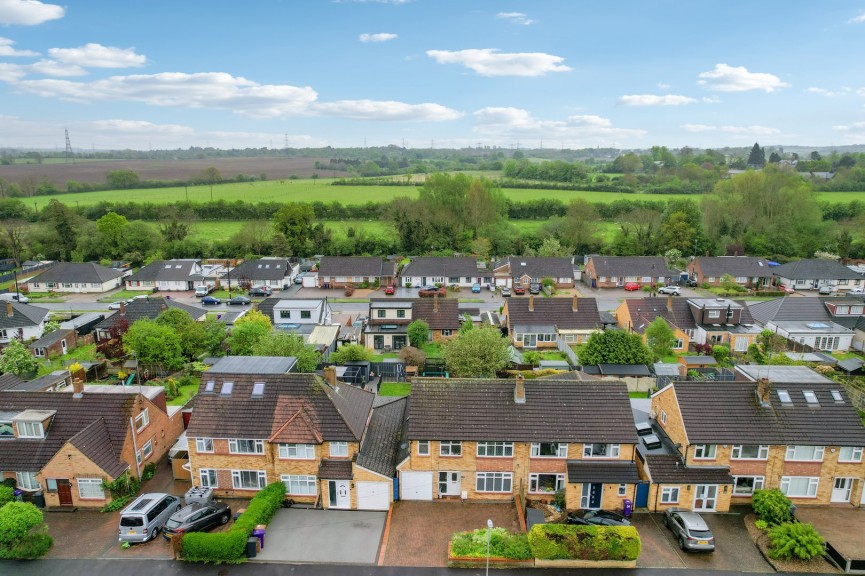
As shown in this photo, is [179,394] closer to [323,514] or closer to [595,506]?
[323,514]

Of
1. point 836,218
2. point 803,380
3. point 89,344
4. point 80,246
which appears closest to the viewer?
point 803,380

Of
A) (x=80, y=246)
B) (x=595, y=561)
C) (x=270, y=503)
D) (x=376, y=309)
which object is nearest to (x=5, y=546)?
(x=270, y=503)

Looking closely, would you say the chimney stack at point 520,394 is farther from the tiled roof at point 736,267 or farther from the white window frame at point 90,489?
the tiled roof at point 736,267

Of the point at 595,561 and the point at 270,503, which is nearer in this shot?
the point at 595,561

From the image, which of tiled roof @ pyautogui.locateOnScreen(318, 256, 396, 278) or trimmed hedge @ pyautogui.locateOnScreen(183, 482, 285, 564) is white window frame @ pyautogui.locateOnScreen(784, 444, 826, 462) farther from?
tiled roof @ pyautogui.locateOnScreen(318, 256, 396, 278)

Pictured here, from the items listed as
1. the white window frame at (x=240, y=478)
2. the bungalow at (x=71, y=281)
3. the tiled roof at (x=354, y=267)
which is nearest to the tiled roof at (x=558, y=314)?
the tiled roof at (x=354, y=267)

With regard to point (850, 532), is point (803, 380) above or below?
above

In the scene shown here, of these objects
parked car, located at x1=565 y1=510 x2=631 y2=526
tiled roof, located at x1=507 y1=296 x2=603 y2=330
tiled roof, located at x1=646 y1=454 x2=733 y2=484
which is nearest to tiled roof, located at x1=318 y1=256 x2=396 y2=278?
tiled roof, located at x1=507 y1=296 x2=603 y2=330

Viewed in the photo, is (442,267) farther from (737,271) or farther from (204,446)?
(204,446)

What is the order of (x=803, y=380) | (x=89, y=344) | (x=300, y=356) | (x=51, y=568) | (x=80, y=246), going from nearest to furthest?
(x=51, y=568) < (x=803, y=380) < (x=300, y=356) < (x=89, y=344) < (x=80, y=246)
